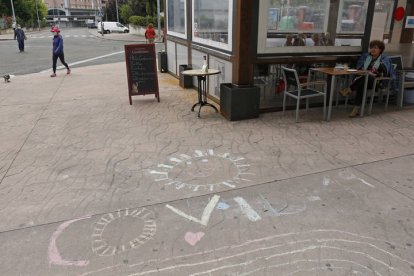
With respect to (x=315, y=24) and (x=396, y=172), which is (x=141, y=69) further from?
(x=396, y=172)

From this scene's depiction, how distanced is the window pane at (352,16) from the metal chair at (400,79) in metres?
0.90

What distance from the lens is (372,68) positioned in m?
6.35

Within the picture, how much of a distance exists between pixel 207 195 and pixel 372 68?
14.2 feet

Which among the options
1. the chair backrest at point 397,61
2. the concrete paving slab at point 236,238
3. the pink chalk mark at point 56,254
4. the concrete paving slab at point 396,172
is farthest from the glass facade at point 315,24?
the pink chalk mark at point 56,254

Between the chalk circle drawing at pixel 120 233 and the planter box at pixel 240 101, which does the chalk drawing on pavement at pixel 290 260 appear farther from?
the planter box at pixel 240 101

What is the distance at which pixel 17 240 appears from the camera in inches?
122

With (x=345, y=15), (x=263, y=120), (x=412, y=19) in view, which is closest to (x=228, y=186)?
(x=263, y=120)

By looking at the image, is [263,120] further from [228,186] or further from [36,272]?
[36,272]

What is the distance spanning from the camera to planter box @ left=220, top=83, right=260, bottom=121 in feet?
20.1

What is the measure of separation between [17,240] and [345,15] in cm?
654

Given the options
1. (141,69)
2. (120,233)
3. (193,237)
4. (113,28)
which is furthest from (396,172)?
(113,28)

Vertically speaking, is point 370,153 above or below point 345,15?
below

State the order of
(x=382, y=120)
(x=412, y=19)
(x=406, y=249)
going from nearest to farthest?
(x=406, y=249), (x=382, y=120), (x=412, y=19)

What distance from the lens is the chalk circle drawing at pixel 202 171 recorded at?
158 inches
